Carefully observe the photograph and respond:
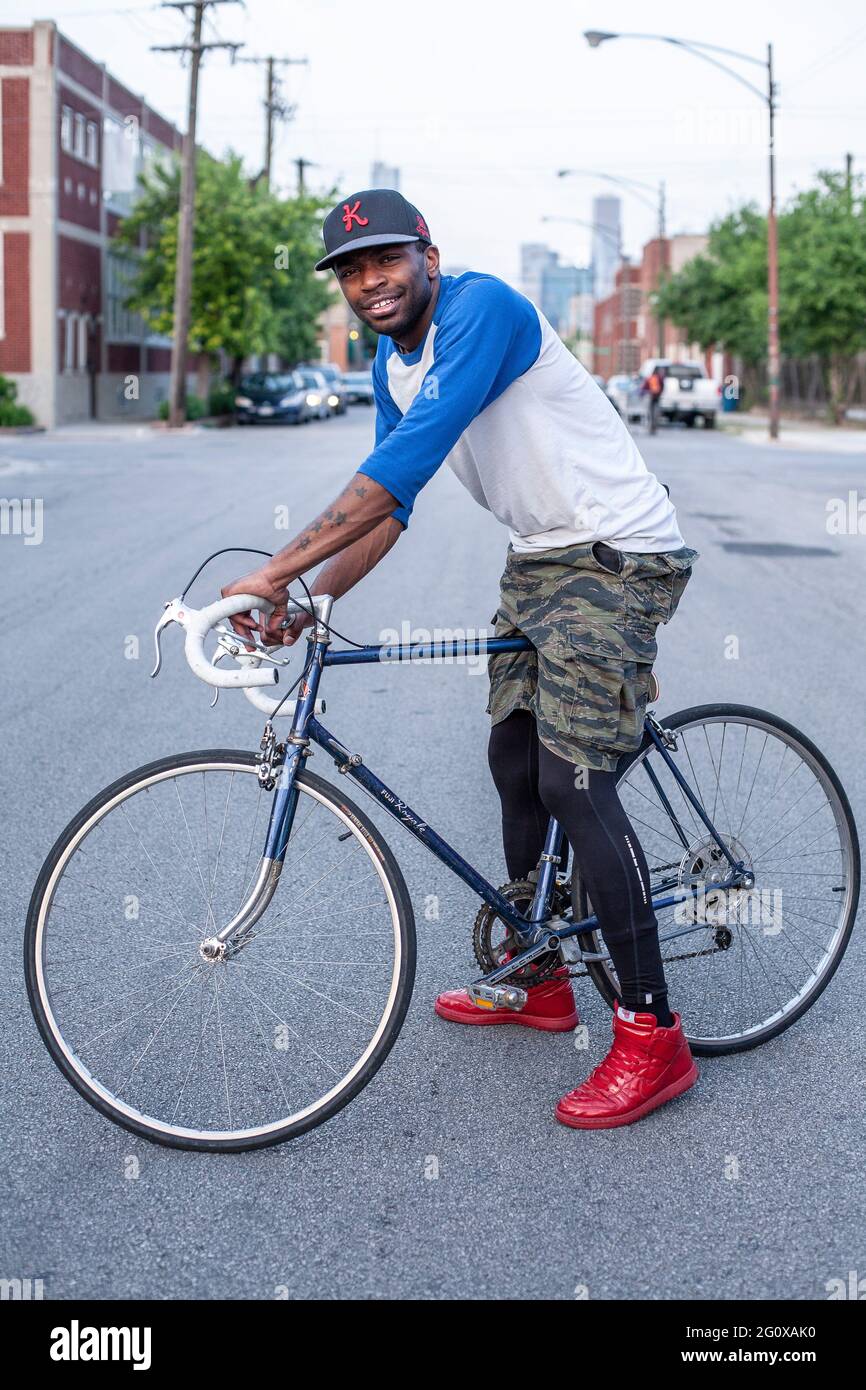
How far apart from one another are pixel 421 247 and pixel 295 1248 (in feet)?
6.43

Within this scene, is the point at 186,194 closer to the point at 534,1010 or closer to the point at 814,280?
the point at 814,280

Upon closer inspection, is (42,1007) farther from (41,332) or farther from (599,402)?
(41,332)

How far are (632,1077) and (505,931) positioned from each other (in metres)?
0.46

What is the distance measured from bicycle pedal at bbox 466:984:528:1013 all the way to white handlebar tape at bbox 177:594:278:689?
980 millimetres

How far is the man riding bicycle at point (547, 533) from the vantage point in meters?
3.19

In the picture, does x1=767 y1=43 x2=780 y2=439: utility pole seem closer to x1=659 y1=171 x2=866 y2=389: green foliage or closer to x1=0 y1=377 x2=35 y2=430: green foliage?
x1=659 y1=171 x2=866 y2=389: green foliage

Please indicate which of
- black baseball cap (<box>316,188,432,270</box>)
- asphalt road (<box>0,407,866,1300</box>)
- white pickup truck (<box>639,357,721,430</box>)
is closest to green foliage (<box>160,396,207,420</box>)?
white pickup truck (<box>639,357,721,430</box>)

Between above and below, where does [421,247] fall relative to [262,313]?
below

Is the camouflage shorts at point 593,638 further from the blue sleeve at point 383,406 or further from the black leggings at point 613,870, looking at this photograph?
the blue sleeve at point 383,406

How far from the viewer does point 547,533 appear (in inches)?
140

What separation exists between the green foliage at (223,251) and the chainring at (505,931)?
151 ft

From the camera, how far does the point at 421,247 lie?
331 centimetres

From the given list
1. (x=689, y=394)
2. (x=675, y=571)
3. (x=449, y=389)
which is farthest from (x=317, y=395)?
(x=449, y=389)
